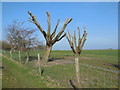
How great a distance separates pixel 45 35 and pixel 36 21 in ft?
5.12

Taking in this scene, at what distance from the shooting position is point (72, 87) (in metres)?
5.29

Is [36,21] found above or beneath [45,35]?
above

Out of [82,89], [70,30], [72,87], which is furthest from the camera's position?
[70,30]

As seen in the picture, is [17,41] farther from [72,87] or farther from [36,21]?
[72,87]

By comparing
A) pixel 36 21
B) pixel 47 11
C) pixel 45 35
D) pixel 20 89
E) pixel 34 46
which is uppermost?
pixel 47 11

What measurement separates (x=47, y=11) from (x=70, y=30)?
8.51 metres

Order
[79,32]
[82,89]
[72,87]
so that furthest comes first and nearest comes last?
[79,32] → [72,87] → [82,89]

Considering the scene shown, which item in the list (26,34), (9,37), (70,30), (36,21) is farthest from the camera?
(70,30)

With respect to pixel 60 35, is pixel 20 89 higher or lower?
lower

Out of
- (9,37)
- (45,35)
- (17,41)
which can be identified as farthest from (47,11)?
(9,37)

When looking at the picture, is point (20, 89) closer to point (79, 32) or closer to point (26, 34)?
point (26, 34)

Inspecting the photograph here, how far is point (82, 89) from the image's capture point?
16.3 ft

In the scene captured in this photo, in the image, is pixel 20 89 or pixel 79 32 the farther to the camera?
pixel 79 32

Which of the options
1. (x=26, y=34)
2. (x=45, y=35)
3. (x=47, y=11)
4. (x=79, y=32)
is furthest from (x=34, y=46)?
(x=79, y=32)
